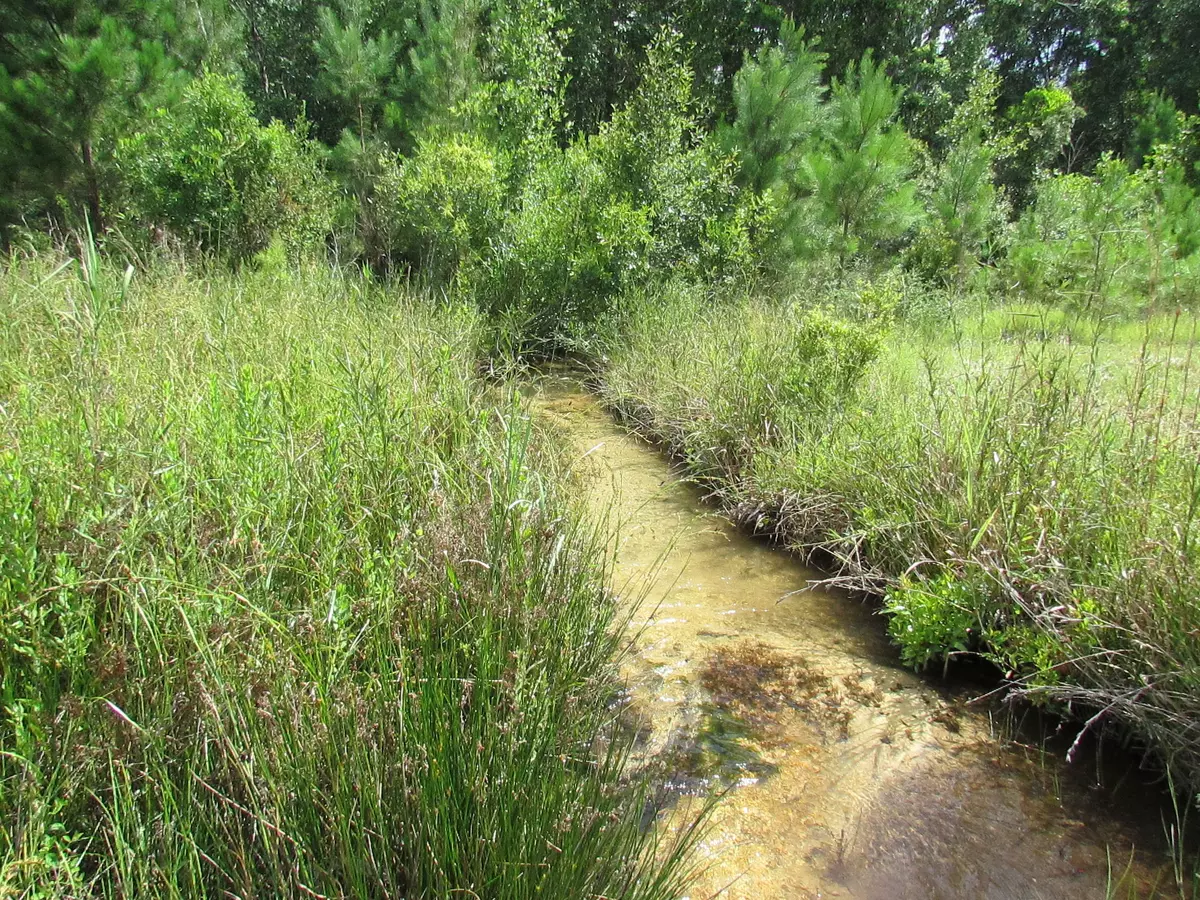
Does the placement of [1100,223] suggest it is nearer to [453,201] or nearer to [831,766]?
[831,766]

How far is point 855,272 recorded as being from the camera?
26.3ft

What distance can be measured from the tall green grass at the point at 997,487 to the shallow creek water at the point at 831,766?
0.27 metres

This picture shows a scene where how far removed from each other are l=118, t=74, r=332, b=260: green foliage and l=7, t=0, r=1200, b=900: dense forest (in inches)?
1.5

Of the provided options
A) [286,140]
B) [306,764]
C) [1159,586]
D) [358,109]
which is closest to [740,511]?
[1159,586]

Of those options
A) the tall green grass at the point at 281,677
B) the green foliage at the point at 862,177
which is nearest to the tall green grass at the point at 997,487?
the tall green grass at the point at 281,677

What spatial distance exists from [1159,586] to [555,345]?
233 inches

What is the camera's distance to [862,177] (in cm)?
789

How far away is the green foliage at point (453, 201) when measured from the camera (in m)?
7.69

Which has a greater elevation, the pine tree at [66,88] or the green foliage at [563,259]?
the pine tree at [66,88]

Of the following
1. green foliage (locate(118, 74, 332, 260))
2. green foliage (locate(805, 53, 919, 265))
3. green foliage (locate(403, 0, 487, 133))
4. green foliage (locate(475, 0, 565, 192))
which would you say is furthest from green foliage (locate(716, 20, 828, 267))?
green foliage (locate(118, 74, 332, 260))

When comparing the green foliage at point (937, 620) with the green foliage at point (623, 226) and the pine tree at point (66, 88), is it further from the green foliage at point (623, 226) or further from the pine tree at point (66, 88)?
the pine tree at point (66, 88)

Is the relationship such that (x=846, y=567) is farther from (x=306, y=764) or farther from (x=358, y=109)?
(x=358, y=109)

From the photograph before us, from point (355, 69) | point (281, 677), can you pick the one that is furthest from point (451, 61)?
point (281, 677)

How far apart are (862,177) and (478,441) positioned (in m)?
6.81
